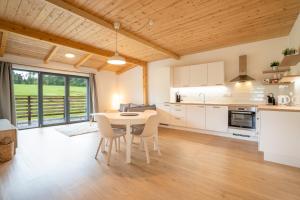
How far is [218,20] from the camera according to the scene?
300 cm

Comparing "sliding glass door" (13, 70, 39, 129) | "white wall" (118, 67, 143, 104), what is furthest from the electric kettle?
"sliding glass door" (13, 70, 39, 129)

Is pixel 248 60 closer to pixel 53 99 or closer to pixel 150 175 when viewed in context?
pixel 150 175

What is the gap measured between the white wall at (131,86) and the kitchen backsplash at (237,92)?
206cm

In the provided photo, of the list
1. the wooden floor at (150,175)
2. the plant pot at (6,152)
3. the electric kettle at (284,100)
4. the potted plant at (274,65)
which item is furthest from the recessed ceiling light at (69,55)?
the electric kettle at (284,100)

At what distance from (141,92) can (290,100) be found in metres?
4.67

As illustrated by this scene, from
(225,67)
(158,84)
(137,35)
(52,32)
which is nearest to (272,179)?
(225,67)

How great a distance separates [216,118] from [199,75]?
140 cm

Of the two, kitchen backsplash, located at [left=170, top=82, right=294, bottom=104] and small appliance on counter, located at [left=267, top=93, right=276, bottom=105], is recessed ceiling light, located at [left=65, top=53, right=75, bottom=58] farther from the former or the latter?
small appliance on counter, located at [left=267, top=93, right=276, bottom=105]

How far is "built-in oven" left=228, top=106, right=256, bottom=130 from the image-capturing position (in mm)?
3570

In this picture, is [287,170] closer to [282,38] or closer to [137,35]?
[282,38]

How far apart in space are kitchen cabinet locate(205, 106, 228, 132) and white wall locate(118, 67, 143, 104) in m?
3.05

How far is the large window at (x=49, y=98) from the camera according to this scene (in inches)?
193

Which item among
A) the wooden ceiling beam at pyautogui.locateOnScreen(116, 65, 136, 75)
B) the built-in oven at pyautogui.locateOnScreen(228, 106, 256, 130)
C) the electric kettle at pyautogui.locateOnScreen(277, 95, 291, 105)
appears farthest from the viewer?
the wooden ceiling beam at pyautogui.locateOnScreen(116, 65, 136, 75)

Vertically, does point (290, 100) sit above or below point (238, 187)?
above
